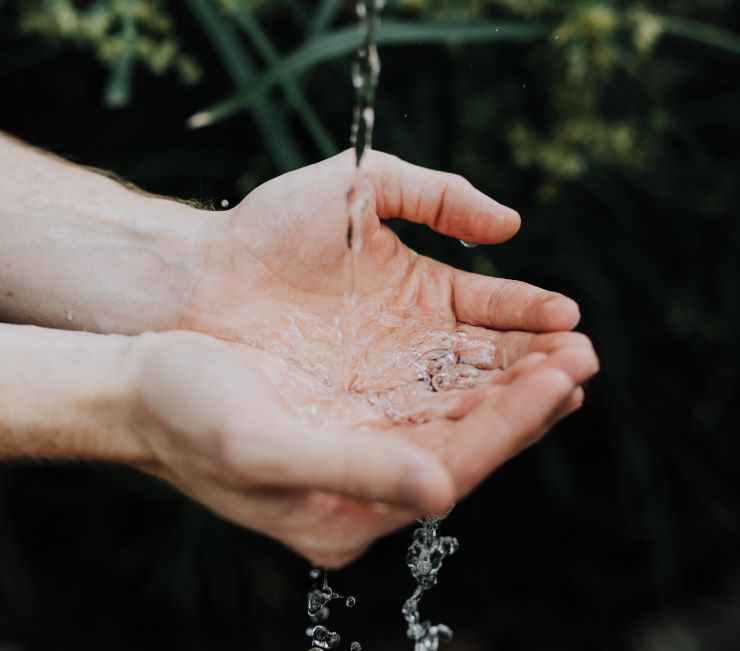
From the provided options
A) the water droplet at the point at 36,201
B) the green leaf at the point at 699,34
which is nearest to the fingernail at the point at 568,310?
the green leaf at the point at 699,34

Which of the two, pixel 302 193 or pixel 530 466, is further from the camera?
pixel 530 466

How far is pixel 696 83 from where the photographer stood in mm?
1696

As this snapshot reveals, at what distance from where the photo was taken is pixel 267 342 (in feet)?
3.28

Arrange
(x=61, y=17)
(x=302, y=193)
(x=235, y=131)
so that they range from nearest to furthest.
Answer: (x=302, y=193) < (x=61, y=17) < (x=235, y=131)

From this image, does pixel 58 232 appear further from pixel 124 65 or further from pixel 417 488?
pixel 417 488

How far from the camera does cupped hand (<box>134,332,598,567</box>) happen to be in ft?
2.07

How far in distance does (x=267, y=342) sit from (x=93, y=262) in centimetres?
31

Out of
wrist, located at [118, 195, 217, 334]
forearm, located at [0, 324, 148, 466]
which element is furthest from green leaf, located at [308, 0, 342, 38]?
forearm, located at [0, 324, 148, 466]

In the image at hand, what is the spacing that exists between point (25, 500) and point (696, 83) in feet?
5.47

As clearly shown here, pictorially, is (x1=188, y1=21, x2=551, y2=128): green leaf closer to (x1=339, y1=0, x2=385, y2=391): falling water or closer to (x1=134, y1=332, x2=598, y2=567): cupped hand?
(x1=339, y1=0, x2=385, y2=391): falling water

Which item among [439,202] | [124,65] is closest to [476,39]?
[439,202]

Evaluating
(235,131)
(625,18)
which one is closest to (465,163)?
(625,18)

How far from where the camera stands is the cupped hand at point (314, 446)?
0.63 meters

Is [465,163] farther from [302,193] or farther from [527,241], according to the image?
[302,193]
